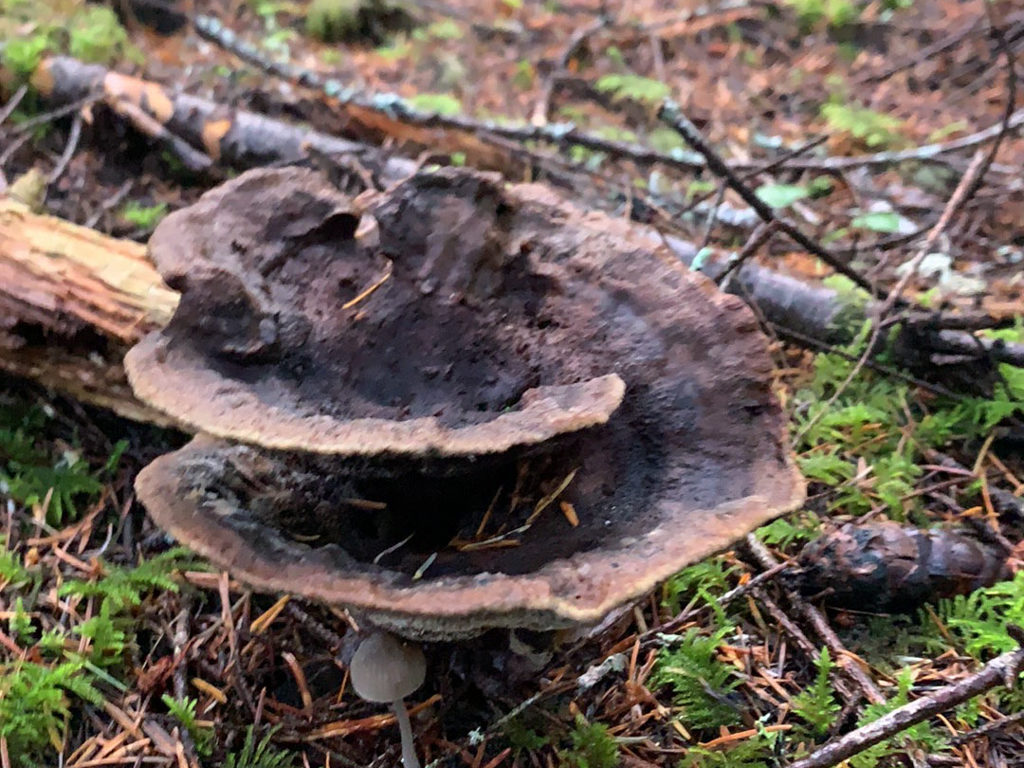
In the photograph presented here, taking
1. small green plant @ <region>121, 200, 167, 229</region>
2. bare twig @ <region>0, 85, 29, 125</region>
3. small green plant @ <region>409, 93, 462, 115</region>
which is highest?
bare twig @ <region>0, 85, 29, 125</region>

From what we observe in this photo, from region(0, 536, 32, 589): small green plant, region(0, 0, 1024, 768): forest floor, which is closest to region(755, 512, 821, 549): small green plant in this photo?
region(0, 0, 1024, 768): forest floor

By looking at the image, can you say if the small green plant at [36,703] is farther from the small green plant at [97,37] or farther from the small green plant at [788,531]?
the small green plant at [97,37]

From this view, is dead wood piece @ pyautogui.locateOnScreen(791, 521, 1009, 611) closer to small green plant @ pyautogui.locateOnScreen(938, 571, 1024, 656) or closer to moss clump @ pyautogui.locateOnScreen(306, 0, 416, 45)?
small green plant @ pyautogui.locateOnScreen(938, 571, 1024, 656)

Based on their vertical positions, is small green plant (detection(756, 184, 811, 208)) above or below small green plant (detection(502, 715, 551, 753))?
above

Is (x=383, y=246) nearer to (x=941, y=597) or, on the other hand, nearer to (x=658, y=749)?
(x=658, y=749)

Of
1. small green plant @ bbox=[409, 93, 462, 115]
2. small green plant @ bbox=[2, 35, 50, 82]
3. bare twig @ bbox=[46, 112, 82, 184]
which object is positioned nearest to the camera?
bare twig @ bbox=[46, 112, 82, 184]

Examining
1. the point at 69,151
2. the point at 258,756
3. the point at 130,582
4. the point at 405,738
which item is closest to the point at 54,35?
the point at 69,151

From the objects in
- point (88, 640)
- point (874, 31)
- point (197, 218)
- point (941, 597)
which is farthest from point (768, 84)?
point (88, 640)

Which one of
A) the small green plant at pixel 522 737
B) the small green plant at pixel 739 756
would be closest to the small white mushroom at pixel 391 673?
the small green plant at pixel 522 737
